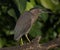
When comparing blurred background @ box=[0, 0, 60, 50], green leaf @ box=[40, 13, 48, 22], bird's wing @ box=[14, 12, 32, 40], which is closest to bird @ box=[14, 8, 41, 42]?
bird's wing @ box=[14, 12, 32, 40]

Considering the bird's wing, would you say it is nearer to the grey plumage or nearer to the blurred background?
the grey plumage

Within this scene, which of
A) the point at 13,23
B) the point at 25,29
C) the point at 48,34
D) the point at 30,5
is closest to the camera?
the point at 25,29

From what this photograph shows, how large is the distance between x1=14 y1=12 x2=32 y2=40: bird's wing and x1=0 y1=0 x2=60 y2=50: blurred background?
21 centimetres

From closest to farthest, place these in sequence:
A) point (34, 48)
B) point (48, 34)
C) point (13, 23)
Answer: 1. point (34, 48)
2. point (13, 23)
3. point (48, 34)

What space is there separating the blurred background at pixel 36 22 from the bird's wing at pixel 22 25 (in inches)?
8.1

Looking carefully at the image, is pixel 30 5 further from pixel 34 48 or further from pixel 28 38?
pixel 34 48

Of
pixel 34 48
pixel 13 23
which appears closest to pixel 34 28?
pixel 13 23

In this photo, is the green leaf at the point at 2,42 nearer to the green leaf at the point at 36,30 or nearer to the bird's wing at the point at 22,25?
the green leaf at the point at 36,30

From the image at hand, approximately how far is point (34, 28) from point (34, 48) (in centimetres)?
68

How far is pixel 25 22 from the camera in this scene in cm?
291

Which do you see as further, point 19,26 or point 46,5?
point 46,5

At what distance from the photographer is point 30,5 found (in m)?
3.21

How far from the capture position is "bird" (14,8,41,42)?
9.33 feet

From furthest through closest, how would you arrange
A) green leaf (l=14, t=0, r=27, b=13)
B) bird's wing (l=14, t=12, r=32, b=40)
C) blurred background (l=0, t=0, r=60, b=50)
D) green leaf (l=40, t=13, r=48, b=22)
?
green leaf (l=40, t=13, r=48, b=22) < blurred background (l=0, t=0, r=60, b=50) < green leaf (l=14, t=0, r=27, b=13) < bird's wing (l=14, t=12, r=32, b=40)
